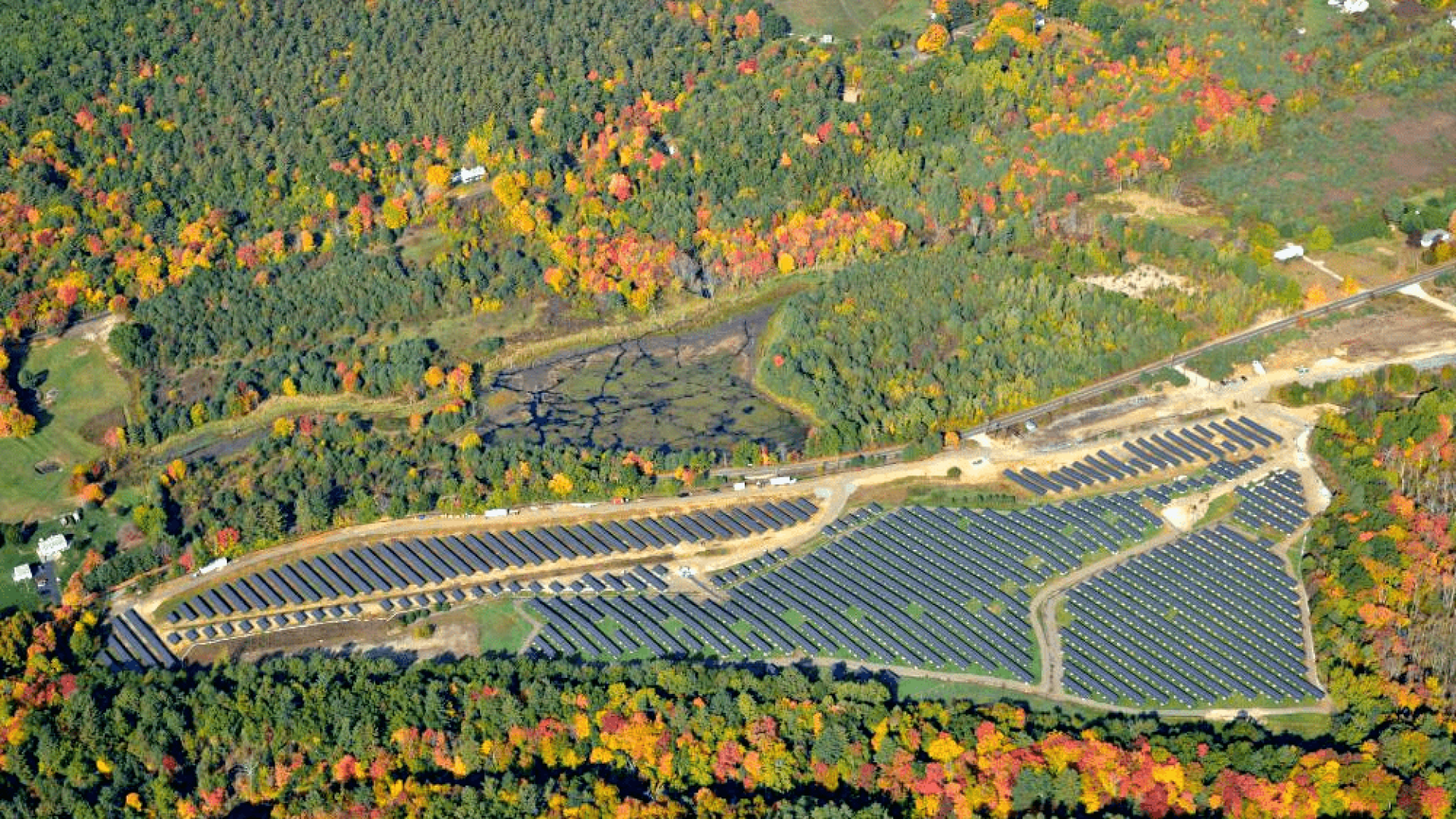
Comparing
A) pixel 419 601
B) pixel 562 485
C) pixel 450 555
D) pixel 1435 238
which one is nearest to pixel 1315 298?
pixel 1435 238

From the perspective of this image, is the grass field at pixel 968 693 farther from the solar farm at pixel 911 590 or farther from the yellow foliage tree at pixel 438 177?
the yellow foliage tree at pixel 438 177

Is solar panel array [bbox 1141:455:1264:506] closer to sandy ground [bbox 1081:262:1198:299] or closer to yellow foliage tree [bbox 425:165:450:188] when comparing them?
sandy ground [bbox 1081:262:1198:299]

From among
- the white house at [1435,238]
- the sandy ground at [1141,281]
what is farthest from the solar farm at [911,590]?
the white house at [1435,238]

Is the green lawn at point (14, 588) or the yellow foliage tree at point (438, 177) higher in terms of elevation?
the yellow foliage tree at point (438, 177)

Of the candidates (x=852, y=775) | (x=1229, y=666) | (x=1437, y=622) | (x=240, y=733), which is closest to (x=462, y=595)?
(x=240, y=733)

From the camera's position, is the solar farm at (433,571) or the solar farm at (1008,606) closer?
the solar farm at (1008,606)

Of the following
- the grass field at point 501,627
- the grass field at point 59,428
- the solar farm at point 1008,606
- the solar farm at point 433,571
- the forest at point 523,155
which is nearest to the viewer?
the solar farm at point 1008,606

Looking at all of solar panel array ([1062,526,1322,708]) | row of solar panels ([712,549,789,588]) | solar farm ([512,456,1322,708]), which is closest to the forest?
solar farm ([512,456,1322,708])
